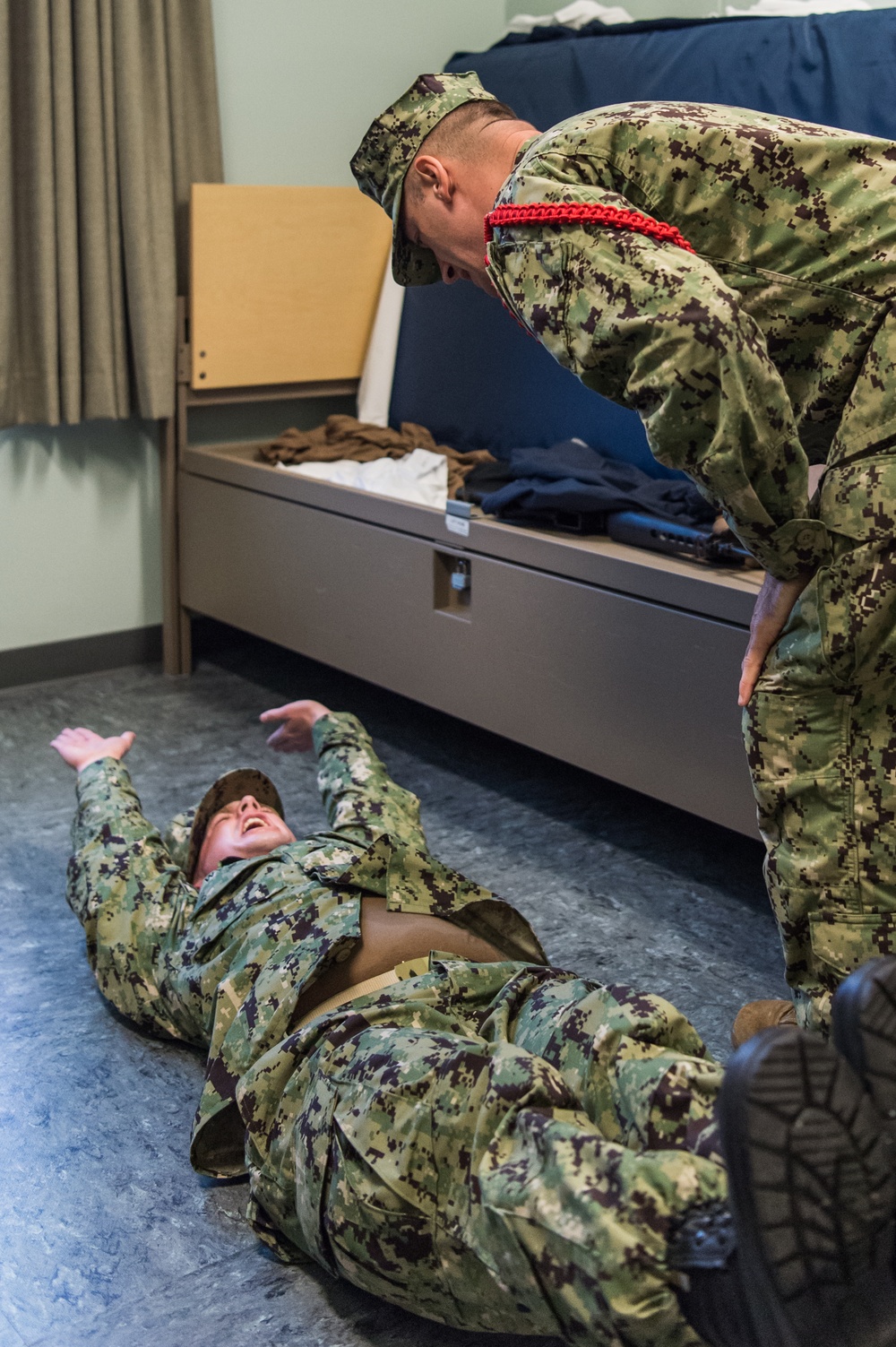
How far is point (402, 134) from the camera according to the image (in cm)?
136

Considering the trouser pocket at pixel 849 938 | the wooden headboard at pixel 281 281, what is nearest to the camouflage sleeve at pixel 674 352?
the trouser pocket at pixel 849 938

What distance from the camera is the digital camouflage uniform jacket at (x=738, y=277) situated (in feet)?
3.67

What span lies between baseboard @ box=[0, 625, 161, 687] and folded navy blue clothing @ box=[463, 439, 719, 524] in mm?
1161

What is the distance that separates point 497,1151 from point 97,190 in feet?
8.48

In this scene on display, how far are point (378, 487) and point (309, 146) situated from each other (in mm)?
1144

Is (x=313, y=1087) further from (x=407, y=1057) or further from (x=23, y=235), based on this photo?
(x=23, y=235)

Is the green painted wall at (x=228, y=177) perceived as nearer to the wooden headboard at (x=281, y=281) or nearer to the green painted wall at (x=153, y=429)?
the green painted wall at (x=153, y=429)

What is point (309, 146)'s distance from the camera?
357 centimetres

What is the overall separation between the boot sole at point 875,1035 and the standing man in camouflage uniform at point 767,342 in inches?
13.6

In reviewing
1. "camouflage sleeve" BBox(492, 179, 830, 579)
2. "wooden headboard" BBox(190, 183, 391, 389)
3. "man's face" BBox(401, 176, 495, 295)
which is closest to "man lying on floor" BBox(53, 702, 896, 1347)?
"camouflage sleeve" BBox(492, 179, 830, 579)

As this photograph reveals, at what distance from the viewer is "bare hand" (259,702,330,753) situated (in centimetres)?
218

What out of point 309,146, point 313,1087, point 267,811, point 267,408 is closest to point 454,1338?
point 313,1087

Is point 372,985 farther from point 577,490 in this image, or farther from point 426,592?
point 426,592

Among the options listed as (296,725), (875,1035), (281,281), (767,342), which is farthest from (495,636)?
(875,1035)
